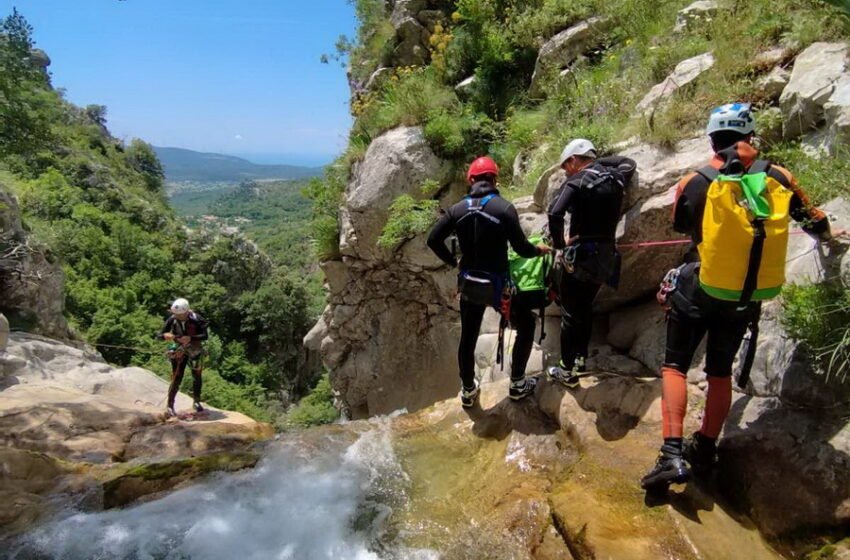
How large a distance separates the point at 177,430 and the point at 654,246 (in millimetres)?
6083

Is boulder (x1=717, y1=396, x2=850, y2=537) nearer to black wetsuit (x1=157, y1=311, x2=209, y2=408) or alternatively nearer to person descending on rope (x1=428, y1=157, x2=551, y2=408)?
person descending on rope (x1=428, y1=157, x2=551, y2=408)

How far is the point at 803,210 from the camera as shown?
354 centimetres

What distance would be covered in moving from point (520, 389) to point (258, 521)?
2.61 m

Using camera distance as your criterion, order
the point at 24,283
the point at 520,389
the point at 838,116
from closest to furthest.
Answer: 1. the point at 838,116
2. the point at 520,389
3. the point at 24,283

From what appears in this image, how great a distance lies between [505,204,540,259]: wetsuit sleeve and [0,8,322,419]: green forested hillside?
99.7 feet

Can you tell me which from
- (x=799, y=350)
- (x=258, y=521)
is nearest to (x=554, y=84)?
(x=799, y=350)

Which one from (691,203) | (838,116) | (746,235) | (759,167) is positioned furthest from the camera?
(838,116)

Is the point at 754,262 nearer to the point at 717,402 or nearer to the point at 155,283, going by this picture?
the point at 717,402

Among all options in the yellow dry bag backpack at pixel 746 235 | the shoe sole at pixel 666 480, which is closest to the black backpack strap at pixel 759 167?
the yellow dry bag backpack at pixel 746 235

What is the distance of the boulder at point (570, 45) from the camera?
29.4ft

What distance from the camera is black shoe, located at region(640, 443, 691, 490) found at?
3.33 metres

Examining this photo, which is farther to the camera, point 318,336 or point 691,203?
point 318,336

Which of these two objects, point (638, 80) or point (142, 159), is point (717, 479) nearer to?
point (638, 80)

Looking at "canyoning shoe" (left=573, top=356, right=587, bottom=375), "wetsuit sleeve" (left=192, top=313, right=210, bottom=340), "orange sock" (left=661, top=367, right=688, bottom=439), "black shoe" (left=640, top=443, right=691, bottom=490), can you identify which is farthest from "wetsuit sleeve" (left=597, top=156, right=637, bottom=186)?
"wetsuit sleeve" (left=192, top=313, right=210, bottom=340)
